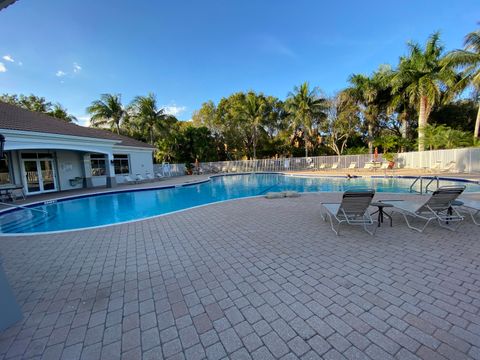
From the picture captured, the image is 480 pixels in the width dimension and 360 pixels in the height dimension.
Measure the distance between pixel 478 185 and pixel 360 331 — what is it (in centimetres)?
1260

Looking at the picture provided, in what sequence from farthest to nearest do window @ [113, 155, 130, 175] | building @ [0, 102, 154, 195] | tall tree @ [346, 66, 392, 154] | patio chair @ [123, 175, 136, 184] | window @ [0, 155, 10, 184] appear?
tall tree @ [346, 66, 392, 154], patio chair @ [123, 175, 136, 184], window @ [113, 155, 130, 175], window @ [0, 155, 10, 184], building @ [0, 102, 154, 195]

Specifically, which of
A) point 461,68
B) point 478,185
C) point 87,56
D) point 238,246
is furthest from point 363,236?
point 461,68

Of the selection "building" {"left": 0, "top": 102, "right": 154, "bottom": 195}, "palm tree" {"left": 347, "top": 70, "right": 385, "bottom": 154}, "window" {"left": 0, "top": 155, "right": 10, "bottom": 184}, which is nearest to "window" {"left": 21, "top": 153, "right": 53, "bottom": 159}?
"building" {"left": 0, "top": 102, "right": 154, "bottom": 195}

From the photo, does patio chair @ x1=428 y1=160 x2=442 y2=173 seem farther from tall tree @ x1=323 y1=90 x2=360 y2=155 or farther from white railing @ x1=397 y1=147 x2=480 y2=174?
A: tall tree @ x1=323 y1=90 x2=360 y2=155

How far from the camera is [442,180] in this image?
1173 cm

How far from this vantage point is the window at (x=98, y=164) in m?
15.1

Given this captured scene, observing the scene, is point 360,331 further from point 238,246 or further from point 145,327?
point 238,246

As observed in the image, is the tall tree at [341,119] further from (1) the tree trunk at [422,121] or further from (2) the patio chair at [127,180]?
(2) the patio chair at [127,180]

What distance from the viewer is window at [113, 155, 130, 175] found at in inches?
650

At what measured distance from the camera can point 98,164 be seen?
1547 centimetres

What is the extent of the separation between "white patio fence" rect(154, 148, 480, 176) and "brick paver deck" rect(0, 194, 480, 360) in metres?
14.1

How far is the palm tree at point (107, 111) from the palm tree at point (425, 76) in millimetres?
26621

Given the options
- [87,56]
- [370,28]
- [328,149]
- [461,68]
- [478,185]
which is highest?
[370,28]

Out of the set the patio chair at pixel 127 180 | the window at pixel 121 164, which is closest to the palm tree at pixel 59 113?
the window at pixel 121 164
